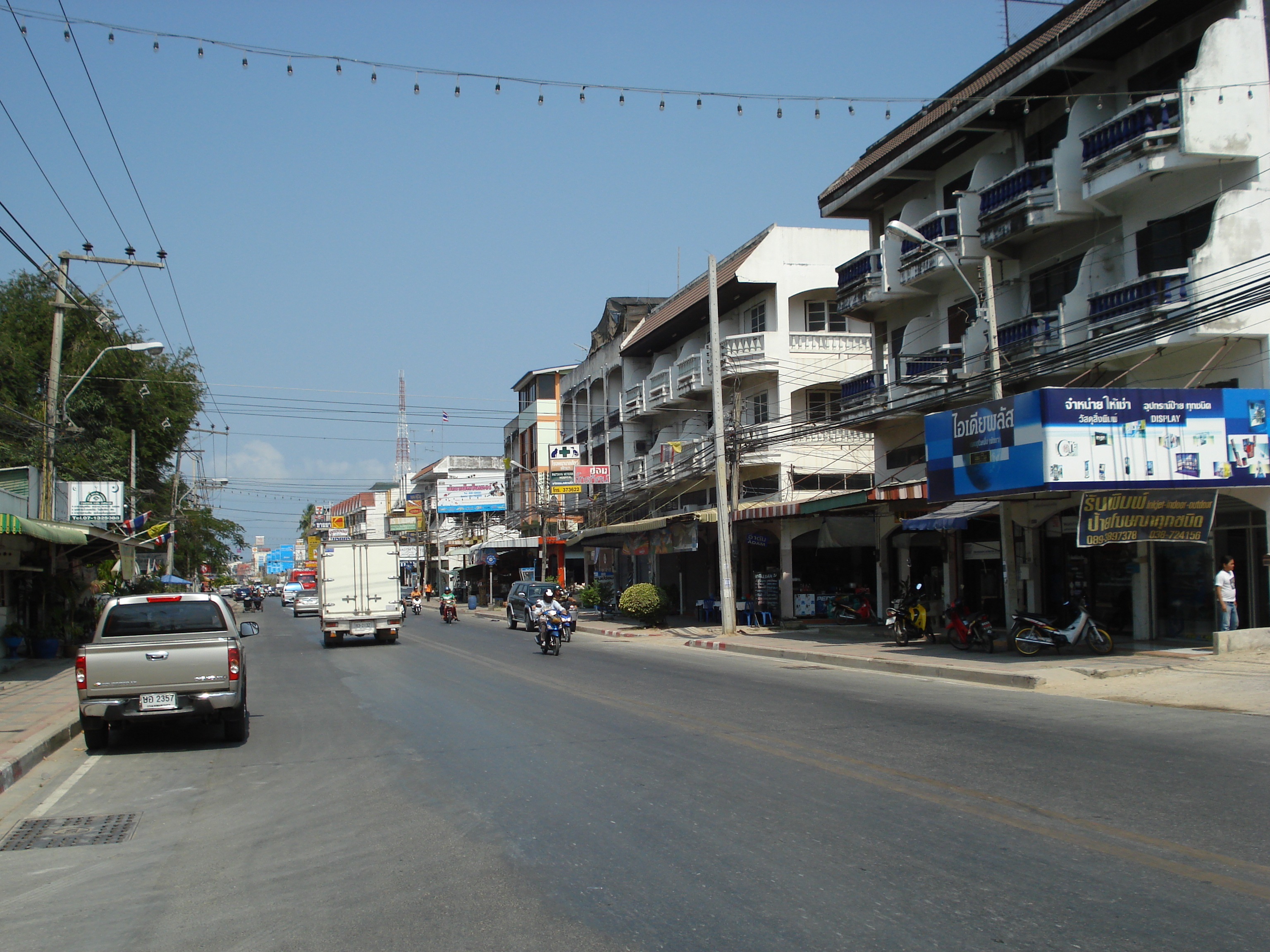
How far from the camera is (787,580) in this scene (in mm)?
33719

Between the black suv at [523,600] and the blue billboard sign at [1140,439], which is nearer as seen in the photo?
the blue billboard sign at [1140,439]

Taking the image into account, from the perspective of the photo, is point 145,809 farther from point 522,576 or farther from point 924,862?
point 522,576

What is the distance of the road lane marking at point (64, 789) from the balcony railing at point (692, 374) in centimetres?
3039

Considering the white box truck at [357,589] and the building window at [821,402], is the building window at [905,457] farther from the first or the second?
the white box truck at [357,589]

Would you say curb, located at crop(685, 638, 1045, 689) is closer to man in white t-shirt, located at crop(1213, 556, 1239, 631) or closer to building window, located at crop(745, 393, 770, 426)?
man in white t-shirt, located at crop(1213, 556, 1239, 631)

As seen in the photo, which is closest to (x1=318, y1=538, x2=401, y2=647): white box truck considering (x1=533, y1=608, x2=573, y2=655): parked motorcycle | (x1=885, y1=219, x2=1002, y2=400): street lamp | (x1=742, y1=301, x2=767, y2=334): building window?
(x1=533, y1=608, x2=573, y2=655): parked motorcycle

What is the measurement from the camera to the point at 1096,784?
8.16 meters

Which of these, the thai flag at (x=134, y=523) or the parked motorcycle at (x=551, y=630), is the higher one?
the thai flag at (x=134, y=523)

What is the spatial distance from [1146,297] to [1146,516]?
4213 millimetres

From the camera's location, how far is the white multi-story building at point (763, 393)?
36062 mm

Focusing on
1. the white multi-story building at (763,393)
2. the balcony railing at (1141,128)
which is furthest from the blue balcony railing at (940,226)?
the white multi-story building at (763,393)

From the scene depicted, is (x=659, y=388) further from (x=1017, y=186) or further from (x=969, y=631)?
(x=969, y=631)

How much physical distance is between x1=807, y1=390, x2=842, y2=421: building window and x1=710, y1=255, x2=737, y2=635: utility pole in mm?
7537

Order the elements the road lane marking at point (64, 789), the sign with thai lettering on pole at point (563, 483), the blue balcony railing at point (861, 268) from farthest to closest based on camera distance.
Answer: the sign with thai lettering on pole at point (563, 483)
the blue balcony railing at point (861, 268)
the road lane marking at point (64, 789)
